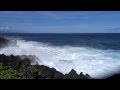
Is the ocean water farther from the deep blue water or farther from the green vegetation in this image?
the green vegetation

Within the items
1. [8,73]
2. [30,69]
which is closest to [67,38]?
[30,69]

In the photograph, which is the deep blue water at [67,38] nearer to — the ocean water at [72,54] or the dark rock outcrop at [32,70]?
the ocean water at [72,54]

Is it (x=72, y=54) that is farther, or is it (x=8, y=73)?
(x=72, y=54)

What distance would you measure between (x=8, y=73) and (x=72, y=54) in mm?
1041

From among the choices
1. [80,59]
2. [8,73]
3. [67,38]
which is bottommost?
[8,73]

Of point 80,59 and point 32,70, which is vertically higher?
point 80,59

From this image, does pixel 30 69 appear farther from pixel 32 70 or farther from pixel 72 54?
pixel 72 54

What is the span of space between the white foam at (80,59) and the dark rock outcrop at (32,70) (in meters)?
0.09

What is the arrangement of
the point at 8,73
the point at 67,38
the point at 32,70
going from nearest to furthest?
the point at 8,73, the point at 32,70, the point at 67,38

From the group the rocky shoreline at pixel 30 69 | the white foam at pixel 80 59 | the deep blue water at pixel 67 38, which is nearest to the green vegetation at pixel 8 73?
the rocky shoreline at pixel 30 69

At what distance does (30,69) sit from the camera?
486cm

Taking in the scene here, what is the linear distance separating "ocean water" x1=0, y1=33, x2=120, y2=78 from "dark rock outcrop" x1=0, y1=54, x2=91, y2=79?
3.5 inches
